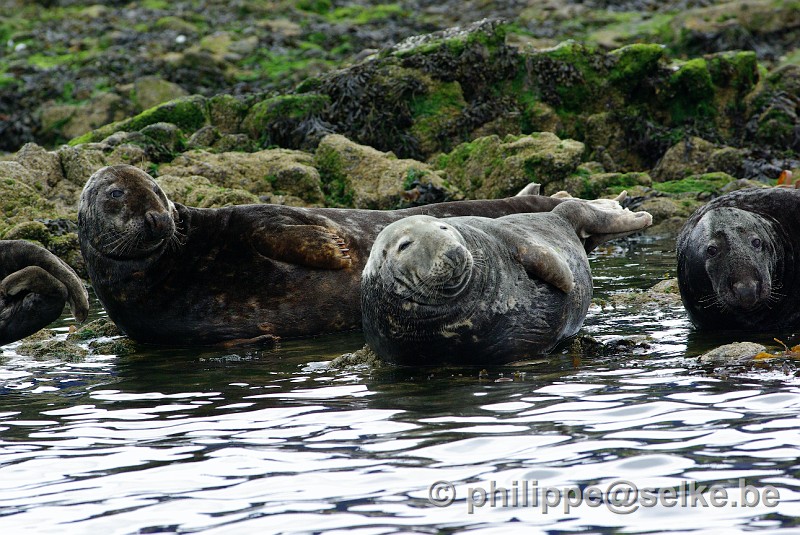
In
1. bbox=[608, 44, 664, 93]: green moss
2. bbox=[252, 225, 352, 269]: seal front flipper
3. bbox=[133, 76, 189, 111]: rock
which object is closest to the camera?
bbox=[252, 225, 352, 269]: seal front flipper

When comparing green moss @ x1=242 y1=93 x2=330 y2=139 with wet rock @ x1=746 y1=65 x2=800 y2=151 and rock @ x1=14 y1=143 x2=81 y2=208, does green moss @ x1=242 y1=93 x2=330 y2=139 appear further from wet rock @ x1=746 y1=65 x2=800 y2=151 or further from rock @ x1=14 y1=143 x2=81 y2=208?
wet rock @ x1=746 y1=65 x2=800 y2=151

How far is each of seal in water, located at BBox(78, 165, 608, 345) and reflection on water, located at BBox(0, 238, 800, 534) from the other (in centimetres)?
114

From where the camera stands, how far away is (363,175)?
52.1 ft

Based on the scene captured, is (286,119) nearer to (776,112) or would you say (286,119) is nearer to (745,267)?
(776,112)

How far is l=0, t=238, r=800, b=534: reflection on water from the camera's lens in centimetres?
429

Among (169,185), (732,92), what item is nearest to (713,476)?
(169,185)

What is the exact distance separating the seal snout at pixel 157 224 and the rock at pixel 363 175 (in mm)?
6557

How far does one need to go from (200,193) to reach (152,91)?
11.7m

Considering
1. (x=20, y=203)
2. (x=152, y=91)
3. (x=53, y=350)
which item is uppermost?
(x=152, y=91)

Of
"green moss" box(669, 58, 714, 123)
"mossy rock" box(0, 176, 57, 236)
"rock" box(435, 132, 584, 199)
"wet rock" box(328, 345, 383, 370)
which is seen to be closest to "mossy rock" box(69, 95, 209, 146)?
"mossy rock" box(0, 176, 57, 236)

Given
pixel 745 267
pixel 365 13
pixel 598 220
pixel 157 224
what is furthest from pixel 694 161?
pixel 365 13

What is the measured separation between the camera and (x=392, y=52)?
2019 centimetres

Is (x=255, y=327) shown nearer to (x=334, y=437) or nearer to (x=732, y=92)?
(x=334, y=437)

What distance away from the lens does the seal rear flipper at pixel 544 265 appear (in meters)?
7.62
